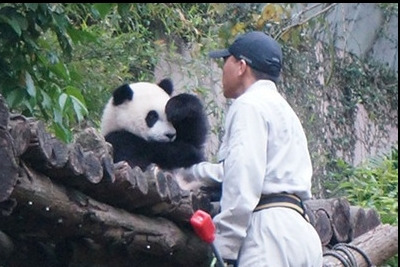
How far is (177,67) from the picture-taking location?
894cm

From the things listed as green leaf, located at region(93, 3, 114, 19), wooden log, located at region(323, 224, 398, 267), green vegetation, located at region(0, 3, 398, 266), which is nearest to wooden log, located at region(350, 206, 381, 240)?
wooden log, located at region(323, 224, 398, 267)

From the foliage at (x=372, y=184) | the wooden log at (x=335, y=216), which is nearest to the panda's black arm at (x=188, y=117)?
the wooden log at (x=335, y=216)

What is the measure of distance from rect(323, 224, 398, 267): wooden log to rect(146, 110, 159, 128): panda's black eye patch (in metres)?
1.09

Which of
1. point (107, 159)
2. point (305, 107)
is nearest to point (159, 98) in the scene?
point (107, 159)

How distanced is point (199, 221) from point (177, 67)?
4.72 metres

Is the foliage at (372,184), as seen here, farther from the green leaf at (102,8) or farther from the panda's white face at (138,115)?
the green leaf at (102,8)

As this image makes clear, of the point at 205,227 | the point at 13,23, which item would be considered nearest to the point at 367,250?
the point at 205,227

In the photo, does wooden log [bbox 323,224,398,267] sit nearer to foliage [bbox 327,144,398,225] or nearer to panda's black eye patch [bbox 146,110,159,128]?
panda's black eye patch [bbox 146,110,159,128]

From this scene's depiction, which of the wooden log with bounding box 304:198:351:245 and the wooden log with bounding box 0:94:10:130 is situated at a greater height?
the wooden log with bounding box 0:94:10:130

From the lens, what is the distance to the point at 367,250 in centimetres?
598

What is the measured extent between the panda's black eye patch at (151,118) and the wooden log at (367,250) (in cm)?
109

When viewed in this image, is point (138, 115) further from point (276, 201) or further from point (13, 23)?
point (276, 201)

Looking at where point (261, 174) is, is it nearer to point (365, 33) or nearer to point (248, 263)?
point (248, 263)

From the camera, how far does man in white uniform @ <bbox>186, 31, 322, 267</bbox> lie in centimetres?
434
